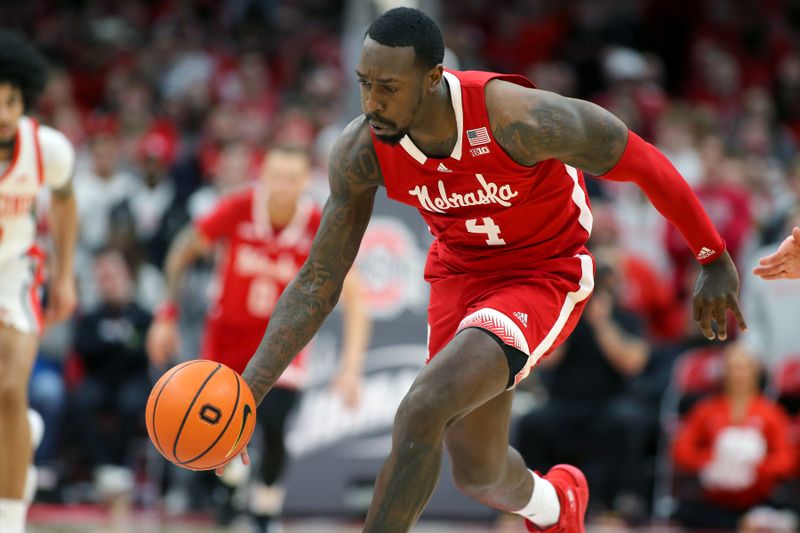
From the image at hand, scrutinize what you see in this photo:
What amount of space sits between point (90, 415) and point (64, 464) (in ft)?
1.61

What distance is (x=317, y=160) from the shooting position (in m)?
11.5

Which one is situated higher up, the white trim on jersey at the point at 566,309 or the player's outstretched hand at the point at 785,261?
the player's outstretched hand at the point at 785,261

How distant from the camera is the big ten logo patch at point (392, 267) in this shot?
30.2 ft

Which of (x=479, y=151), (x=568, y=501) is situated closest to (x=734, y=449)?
(x=568, y=501)

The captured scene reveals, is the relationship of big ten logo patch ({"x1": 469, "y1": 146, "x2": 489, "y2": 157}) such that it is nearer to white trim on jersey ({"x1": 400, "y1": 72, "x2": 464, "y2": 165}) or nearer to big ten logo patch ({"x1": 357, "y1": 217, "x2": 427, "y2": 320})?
white trim on jersey ({"x1": 400, "y1": 72, "x2": 464, "y2": 165})

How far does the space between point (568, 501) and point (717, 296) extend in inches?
48.6

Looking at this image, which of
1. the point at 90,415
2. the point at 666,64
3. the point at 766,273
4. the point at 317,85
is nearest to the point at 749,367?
the point at 766,273

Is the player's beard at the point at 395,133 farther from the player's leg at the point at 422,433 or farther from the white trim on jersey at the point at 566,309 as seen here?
the white trim on jersey at the point at 566,309

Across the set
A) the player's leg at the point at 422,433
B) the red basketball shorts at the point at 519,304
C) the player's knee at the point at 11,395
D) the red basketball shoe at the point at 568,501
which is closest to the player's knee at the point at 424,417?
the player's leg at the point at 422,433

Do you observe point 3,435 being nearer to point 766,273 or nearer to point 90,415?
point 766,273

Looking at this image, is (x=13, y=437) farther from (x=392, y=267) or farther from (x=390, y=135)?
(x=392, y=267)

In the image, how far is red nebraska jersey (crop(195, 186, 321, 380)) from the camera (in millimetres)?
7949

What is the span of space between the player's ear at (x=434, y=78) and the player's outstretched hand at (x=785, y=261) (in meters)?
1.41

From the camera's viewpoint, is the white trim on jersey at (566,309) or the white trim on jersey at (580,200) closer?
the white trim on jersey at (566,309)
